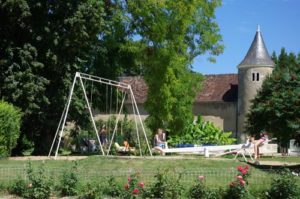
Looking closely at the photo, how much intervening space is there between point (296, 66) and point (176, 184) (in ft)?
35.2

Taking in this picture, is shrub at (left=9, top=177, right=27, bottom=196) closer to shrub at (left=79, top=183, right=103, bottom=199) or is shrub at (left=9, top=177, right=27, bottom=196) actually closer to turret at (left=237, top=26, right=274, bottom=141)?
shrub at (left=79, top=183, right=103, bottom=199)

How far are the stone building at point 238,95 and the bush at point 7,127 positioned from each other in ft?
102

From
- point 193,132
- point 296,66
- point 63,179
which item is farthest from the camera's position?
point 193,132

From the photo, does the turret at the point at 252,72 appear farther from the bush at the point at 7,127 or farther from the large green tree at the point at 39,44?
the bush at the point at 7,127

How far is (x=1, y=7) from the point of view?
25109mm

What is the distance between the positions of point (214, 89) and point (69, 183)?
1811 inches

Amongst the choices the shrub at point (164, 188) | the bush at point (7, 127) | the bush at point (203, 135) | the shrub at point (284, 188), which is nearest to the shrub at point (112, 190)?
the shrub at point (164, 188)

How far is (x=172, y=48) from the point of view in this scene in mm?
29078

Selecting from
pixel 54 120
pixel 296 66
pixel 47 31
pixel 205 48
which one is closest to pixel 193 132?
pixel 205 48

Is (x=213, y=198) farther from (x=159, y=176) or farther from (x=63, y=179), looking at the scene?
(x=63, y=179)

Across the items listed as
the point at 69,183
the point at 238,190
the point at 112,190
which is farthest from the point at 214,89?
the point at 238,190

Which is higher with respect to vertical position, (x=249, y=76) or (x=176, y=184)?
(x=249, y=76)

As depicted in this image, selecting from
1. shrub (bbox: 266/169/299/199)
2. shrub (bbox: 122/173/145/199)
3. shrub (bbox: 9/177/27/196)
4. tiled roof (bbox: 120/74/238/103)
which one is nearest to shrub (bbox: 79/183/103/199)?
shrub (bbox: 122/173/145/199)

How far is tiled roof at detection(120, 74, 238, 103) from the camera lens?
55344 millimetres
